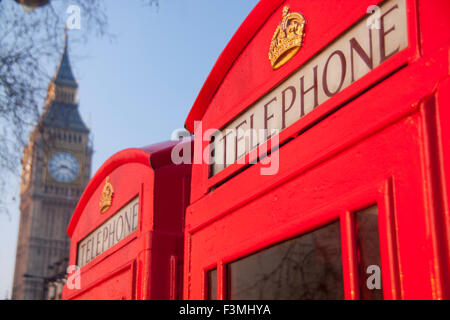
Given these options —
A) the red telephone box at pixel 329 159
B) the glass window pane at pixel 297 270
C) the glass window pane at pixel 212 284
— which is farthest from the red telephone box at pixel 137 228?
the glass window pane at pixel 297 270

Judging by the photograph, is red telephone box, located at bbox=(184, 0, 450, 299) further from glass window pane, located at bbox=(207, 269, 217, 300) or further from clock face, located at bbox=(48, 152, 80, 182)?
clock face, located at bbox=(48, 152, 80, 182)

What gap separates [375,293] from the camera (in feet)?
6.98

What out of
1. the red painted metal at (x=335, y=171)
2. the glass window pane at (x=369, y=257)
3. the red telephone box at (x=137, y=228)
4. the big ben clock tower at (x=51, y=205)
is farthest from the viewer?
the big ben clock tower at (x=51, y=205)

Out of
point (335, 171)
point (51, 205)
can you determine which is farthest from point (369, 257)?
point (51, 205)

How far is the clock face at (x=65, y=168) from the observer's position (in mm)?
70875

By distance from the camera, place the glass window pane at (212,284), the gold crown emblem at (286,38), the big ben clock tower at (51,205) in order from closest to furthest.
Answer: the gold crown emblem at (286,38), the glass window pane at (212,284), the big ben clock tower at (51,205)

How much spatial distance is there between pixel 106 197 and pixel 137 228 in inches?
37.4

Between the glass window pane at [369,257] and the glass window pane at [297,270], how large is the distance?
0.47 ft

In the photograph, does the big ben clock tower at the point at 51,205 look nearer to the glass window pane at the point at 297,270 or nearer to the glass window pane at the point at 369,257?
the glass window pane at the point at 297,270

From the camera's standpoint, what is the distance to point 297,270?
8.39 feet

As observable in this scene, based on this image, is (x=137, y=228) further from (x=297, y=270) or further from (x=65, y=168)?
(x=65, y=168)

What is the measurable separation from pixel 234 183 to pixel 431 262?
4.88 ft
